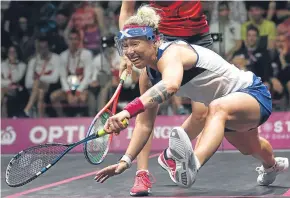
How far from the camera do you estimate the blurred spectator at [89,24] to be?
34.9 feet

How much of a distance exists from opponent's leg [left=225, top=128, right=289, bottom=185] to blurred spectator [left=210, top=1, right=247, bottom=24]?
15.4 feet

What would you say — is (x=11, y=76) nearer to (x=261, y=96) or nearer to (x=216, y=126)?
(x=261, y=96)

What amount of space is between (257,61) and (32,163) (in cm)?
570

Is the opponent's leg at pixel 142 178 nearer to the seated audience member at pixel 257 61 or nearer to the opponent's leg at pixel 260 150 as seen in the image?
the opponent's leg at pixel 260 150

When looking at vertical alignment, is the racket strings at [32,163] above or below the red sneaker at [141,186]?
above

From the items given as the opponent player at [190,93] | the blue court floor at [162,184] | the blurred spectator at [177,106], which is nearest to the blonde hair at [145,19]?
the opponent player at [190,93]

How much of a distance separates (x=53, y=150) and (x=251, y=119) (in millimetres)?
1182

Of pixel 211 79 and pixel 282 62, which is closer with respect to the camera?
pixel 211 79

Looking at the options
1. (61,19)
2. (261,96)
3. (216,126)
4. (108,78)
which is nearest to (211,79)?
(261,96)

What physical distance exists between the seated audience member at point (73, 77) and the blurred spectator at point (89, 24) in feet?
0.40

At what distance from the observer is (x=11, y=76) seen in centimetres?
1080

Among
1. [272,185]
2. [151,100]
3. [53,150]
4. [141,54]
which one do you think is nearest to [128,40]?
[141,54]

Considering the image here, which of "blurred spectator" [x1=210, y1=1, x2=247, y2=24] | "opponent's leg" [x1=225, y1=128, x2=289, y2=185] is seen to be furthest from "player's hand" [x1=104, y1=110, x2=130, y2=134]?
"blurred spectator" [x1=210, y1=1, x2=247, y2=24]

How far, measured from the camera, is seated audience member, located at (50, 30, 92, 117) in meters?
10.4
